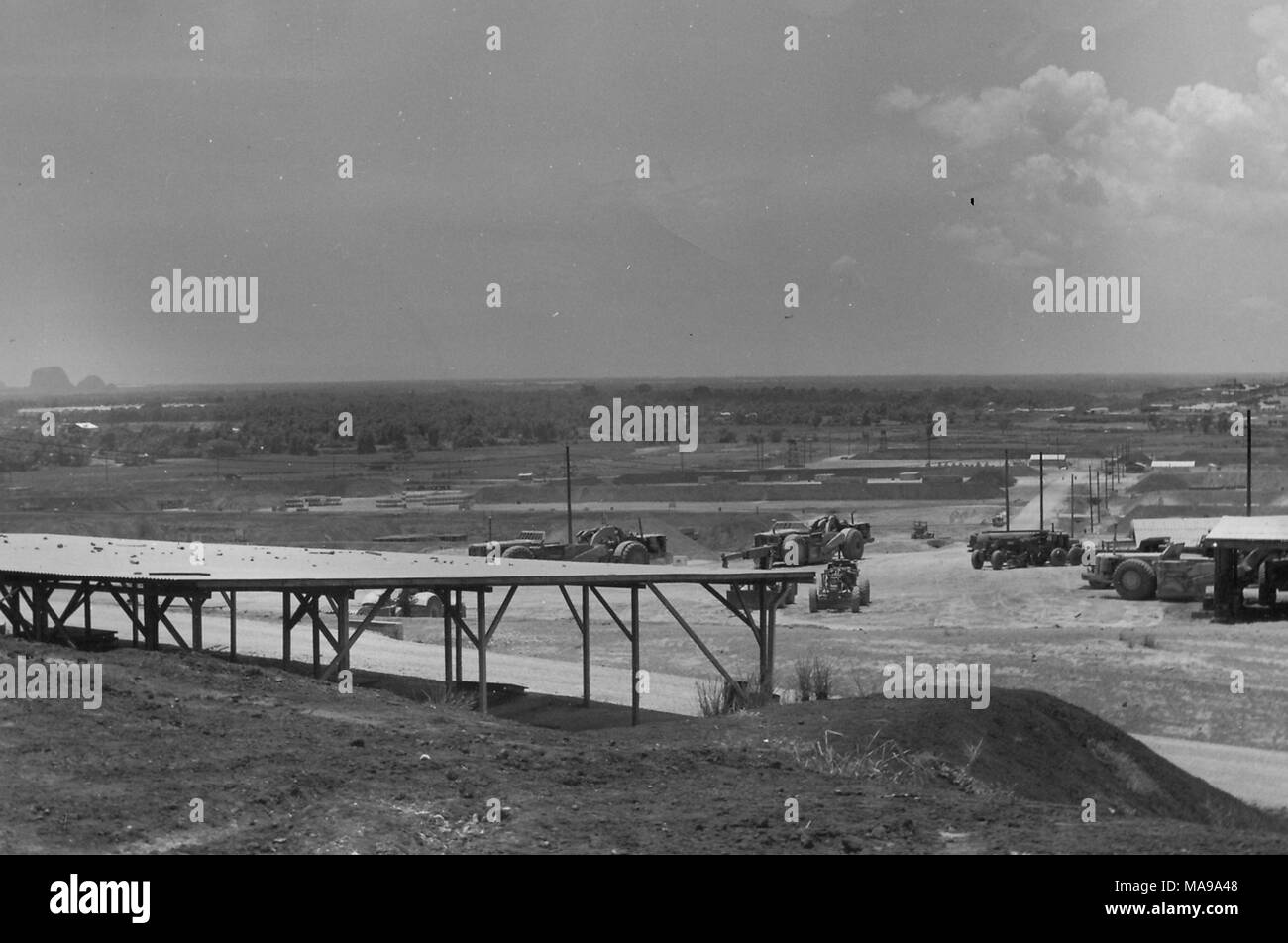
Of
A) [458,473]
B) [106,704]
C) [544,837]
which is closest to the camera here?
[544,837]

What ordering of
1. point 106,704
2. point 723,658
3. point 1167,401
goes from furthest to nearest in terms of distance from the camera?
point 1167,401 → point 723,658 → point 106,704

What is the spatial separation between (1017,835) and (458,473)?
101399mm

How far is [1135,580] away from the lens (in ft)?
147

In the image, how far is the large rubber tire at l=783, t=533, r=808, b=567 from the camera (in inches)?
2172

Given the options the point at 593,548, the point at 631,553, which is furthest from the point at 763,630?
the point at 593,548

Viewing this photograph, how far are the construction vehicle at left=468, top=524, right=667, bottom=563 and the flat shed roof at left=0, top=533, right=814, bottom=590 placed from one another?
19.7m

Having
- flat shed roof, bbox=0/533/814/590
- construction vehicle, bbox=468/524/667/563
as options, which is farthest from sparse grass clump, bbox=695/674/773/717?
construction vehicle, bbox=468/524/667/563

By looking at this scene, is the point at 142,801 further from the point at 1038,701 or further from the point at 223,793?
the point at 1038,701

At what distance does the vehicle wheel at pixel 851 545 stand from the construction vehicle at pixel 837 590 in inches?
452

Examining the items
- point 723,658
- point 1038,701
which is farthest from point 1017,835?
point 723,658

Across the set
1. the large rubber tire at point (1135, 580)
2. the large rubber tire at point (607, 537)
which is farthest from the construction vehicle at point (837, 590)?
the large rubber tire at point (607, 537)

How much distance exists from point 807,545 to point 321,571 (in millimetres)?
35694

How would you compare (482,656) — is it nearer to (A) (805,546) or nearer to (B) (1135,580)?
(B) (1135,580)
